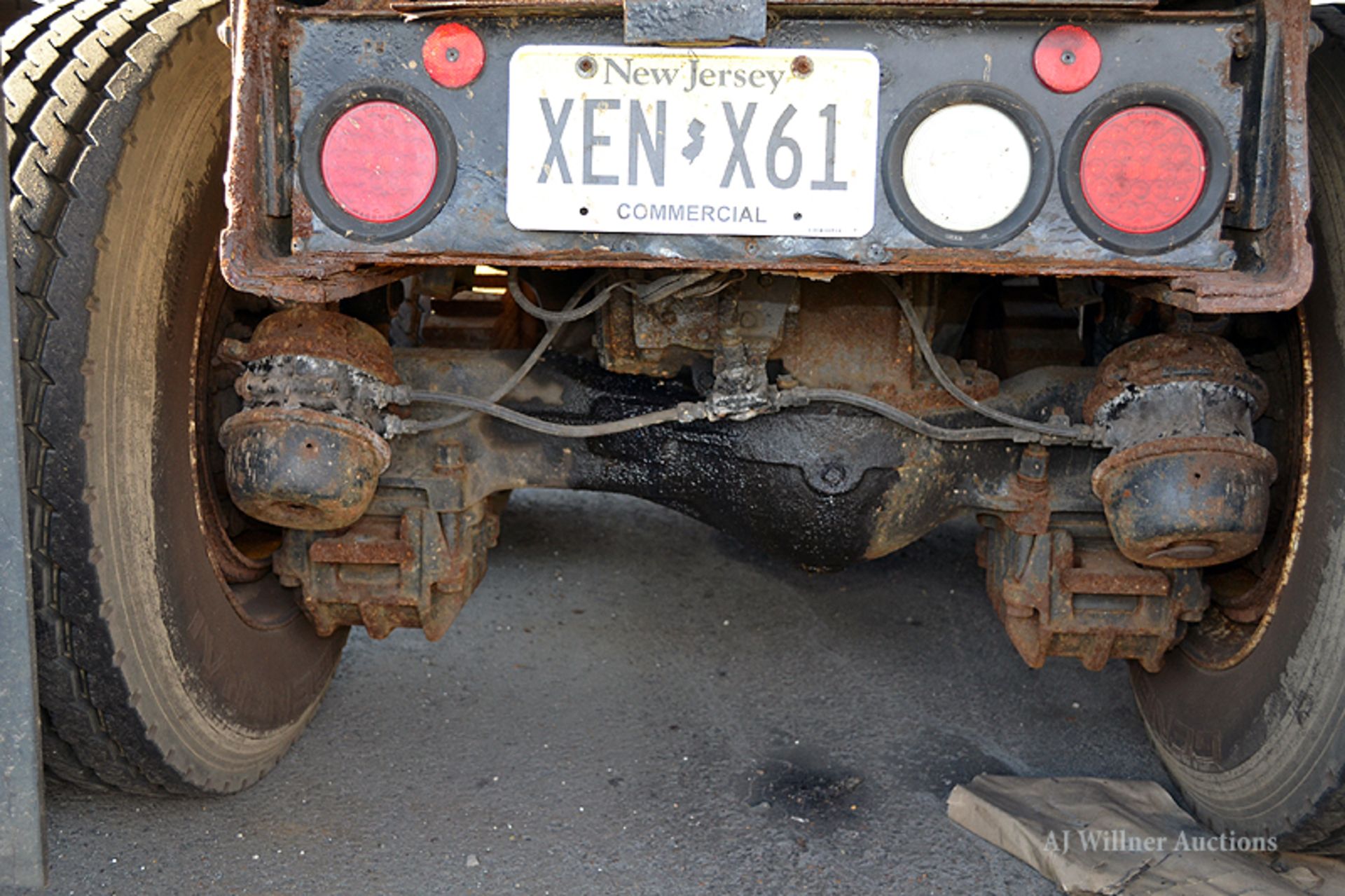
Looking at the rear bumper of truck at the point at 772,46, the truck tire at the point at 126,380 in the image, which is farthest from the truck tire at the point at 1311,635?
the truck tire at the point at 126,380

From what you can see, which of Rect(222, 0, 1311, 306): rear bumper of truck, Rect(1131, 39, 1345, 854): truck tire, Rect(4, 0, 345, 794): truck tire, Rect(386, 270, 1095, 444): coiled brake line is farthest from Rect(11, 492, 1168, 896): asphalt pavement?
Rect(222, 0, 1311, 306): rear bumper of truck

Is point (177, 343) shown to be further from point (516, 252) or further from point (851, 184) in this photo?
point (851, 184)

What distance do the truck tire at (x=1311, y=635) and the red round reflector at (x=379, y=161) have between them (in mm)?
1307

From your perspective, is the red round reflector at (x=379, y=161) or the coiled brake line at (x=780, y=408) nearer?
the red round reflector at (x=379, y=161)

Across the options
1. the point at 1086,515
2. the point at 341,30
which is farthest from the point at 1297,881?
the point at 341,30

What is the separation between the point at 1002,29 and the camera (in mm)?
1477

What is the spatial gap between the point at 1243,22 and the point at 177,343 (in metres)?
1.60

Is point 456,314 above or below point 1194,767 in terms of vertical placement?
above

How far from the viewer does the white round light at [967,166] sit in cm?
149
